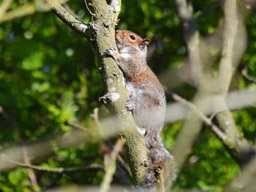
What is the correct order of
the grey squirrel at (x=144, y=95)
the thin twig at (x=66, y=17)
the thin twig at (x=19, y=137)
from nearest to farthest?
the thin twig at (x=66, y=17) < the grey squirrel at (x=144, y=95) < the thin twig at (x=19, y=137)

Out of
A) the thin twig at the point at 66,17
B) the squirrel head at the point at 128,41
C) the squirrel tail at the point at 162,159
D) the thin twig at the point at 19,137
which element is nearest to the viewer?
the thin twig at the point at 66,17

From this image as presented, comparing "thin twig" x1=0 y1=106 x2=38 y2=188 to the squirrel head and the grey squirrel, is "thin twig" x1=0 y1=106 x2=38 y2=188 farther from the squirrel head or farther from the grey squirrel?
the squirrel head

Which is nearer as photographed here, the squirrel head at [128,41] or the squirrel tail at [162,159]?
the squirrel tail at [162,159]

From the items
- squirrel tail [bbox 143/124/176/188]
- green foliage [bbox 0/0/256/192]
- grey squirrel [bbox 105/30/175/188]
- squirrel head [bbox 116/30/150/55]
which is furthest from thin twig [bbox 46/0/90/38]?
green foliage [bbox 0/0/256/192]

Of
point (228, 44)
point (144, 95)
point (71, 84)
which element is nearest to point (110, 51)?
point (144, 95)

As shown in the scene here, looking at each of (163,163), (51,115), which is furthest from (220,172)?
(51,115)

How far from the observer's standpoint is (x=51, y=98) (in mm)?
4660

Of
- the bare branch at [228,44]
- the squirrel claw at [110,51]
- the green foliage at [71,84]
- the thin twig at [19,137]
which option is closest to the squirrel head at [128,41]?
the green foliage at [71,84]

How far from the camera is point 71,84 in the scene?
17.2 feet

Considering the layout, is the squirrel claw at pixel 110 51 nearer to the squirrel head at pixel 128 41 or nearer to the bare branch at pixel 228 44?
the squirrel head at pixel 128 41

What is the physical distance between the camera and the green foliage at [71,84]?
451 cm

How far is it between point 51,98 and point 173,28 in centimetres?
174

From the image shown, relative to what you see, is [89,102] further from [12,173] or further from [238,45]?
[238,45]

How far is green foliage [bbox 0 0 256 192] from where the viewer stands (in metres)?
4.51
